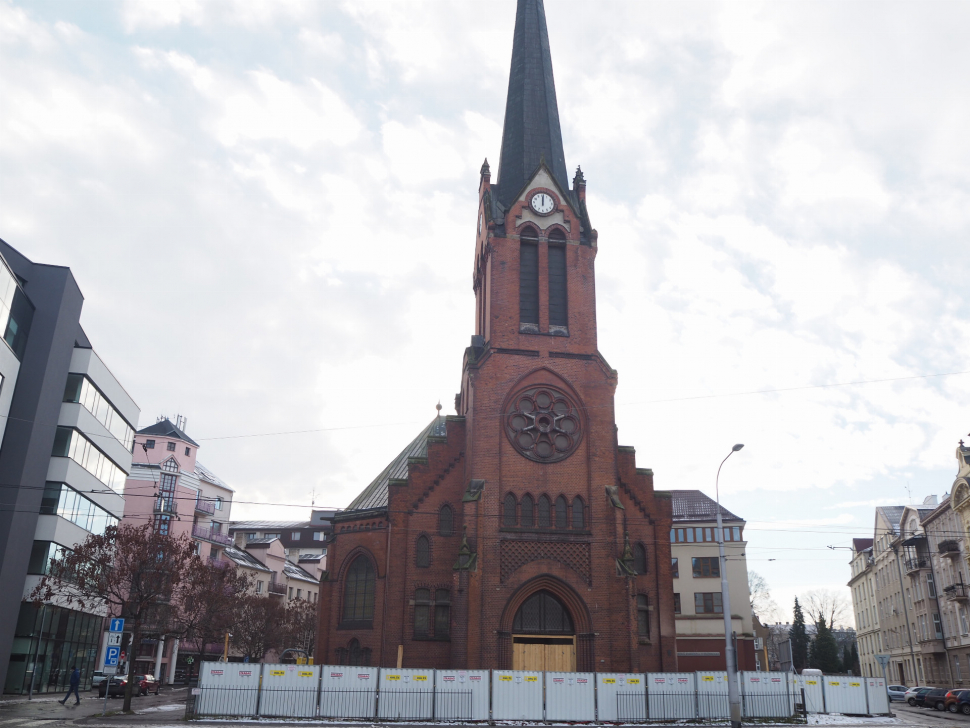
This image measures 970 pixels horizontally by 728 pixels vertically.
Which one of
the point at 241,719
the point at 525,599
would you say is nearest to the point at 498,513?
the point at 525,599

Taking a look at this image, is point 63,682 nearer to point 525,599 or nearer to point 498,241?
point 525,599

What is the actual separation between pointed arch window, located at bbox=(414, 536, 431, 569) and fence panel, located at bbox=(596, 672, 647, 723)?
9.41 m

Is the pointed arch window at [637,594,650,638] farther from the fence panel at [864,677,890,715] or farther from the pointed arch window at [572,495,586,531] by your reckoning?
the fence panel at [864,677,890,715]

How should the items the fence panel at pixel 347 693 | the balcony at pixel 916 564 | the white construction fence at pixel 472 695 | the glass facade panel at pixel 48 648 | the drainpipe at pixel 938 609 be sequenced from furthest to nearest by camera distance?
the balcony at pixel 916 564 < the drainpipe at pixel 938 609 < the glass facade panel at pixel 48 648 < the fence panel at pixel 347 693 < the white construction fence at pixel 472 695

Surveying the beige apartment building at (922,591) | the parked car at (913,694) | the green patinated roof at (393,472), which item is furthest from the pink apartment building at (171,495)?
the beige apartment building at (922,591)

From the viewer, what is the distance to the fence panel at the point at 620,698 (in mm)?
28703

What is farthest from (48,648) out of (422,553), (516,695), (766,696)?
(766,696)

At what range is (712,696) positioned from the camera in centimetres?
2959

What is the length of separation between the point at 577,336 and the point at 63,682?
34087 mm

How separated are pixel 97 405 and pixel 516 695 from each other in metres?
31.4

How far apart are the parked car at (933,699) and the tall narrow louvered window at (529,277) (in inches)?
1221

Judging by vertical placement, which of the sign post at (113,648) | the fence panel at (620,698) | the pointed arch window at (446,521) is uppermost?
the pointed arch window at (446,521)

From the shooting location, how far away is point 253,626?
57719mm

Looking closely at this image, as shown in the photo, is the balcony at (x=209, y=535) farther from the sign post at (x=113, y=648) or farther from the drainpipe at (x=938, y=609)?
the drainpipe at (x=938, y=609)
